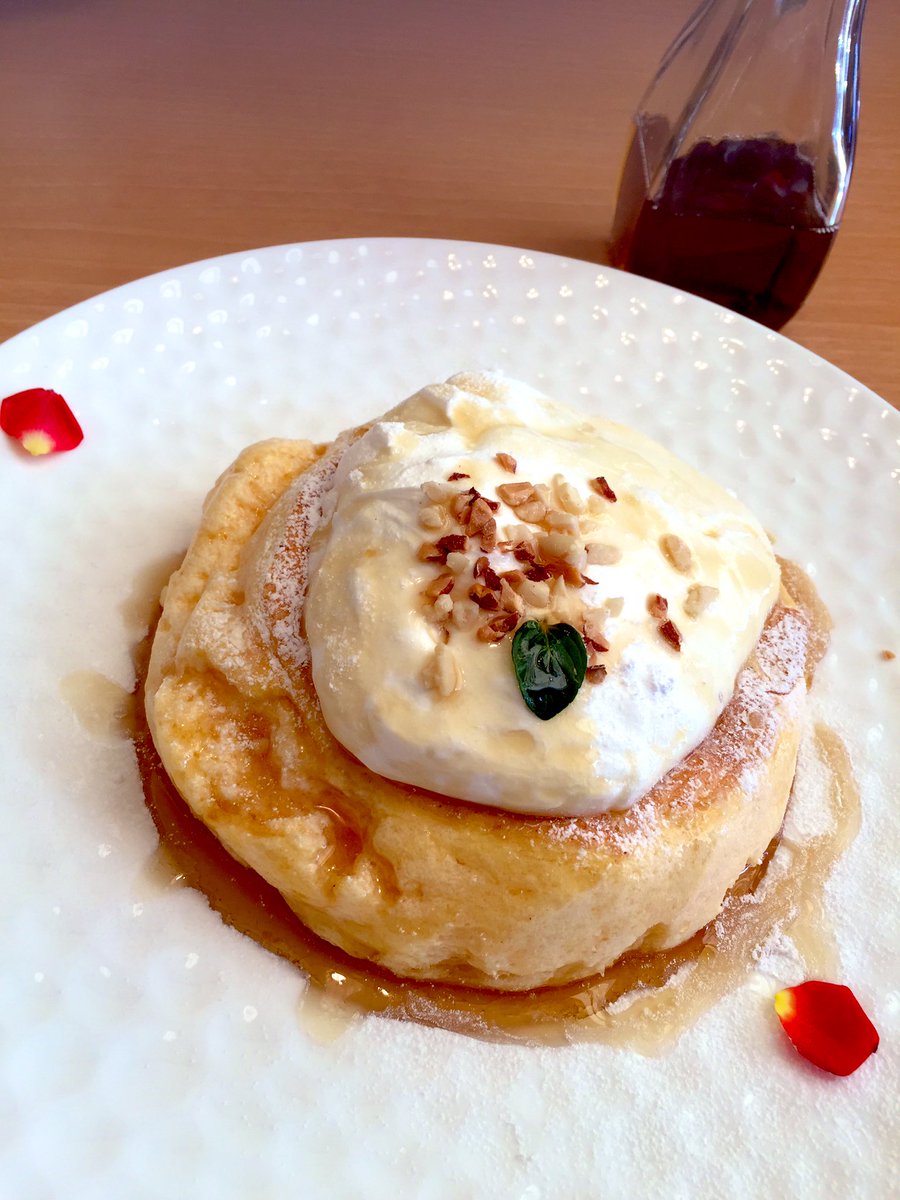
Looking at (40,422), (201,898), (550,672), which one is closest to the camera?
(550,672)

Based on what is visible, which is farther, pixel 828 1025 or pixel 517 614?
pixel 828 1025

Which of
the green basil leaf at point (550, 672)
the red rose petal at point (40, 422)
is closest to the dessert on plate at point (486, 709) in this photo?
the green basil leaf at point (550, 672)

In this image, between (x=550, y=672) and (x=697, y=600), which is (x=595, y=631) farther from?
(x=697, y=600)

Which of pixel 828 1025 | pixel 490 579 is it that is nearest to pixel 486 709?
pixel 490 579

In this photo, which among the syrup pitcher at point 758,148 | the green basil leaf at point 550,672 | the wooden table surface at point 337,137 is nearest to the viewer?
the green basil leaf at point 550,672

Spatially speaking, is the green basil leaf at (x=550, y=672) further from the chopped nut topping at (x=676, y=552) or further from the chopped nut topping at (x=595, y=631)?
the chopped nut topping at (x=676, y=552)

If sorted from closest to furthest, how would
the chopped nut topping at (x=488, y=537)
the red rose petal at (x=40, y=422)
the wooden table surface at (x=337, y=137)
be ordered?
1. the chopped nut topping at (x=488, y=537)
2. the red rose petal at (x=40, y=422)
3. the wooden table surface at (x=337, y=137)

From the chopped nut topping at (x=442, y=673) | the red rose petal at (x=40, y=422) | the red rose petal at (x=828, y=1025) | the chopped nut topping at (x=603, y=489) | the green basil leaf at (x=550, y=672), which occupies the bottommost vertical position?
the red rose petal at (x=828, y=1025)
